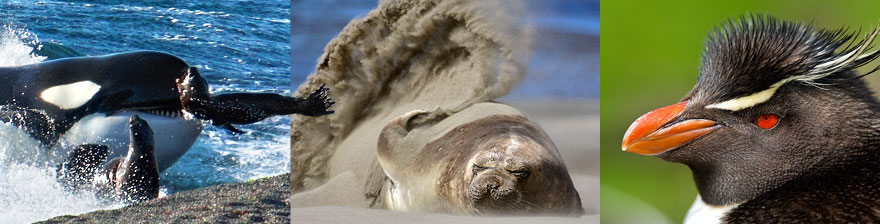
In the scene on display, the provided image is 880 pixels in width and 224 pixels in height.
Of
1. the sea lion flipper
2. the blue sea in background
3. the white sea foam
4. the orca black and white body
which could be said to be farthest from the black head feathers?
the white sea foam

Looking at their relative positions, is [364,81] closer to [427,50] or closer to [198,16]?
[427,50]

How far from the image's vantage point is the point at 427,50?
3.08 meters

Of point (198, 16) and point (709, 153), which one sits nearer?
point (709, 153)

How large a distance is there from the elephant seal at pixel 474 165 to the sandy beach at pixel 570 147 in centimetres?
3

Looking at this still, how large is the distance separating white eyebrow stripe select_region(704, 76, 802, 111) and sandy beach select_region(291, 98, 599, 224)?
1.11m

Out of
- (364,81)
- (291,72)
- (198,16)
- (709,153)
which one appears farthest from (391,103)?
(709,153)

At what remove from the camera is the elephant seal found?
114 inches

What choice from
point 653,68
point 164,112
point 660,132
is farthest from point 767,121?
point 164,112

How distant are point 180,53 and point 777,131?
2.14m

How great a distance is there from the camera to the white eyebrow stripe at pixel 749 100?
171cm

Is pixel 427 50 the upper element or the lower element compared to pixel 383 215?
upper

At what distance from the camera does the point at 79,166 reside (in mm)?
2691

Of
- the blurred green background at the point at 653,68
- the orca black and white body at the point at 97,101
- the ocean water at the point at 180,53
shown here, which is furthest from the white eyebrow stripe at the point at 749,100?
Result: the orca black and white body at the point at 97,101

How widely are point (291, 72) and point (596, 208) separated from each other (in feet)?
4.52
